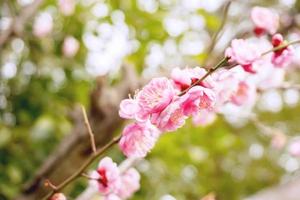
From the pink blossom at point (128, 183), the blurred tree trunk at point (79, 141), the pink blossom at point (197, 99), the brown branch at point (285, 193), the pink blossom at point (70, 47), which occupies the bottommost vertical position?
the brown branch at point (285, 193)

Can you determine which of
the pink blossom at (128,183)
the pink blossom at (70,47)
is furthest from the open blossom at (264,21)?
the pink blossom at (70,47)

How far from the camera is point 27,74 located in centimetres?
172

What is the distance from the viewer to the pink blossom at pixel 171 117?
58 cm

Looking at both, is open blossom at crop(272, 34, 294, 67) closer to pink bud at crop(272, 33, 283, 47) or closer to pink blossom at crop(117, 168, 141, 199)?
pink bud at crop(272, 33, 283, 47)

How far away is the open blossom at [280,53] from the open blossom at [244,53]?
0.03 m

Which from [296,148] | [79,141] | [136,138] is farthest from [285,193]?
[296,148]

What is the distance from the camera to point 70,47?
1683 mm

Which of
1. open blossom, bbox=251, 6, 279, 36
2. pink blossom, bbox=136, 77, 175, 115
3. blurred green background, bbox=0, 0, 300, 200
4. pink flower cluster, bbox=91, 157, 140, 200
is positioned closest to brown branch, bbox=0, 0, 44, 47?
blurred green background, bbox=0, 0, 300, 200

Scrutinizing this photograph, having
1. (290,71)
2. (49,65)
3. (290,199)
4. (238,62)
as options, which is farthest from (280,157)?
(238,62)

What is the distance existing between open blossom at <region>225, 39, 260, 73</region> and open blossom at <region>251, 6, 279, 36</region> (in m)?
0.28

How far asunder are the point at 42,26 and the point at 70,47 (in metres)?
0.12

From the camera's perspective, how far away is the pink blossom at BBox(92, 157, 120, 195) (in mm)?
713

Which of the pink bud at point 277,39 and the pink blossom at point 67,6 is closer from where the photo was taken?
the pink bud at point 277,39

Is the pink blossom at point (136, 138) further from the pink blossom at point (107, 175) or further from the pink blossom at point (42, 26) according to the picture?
the pink blossom at point (42, 26)
